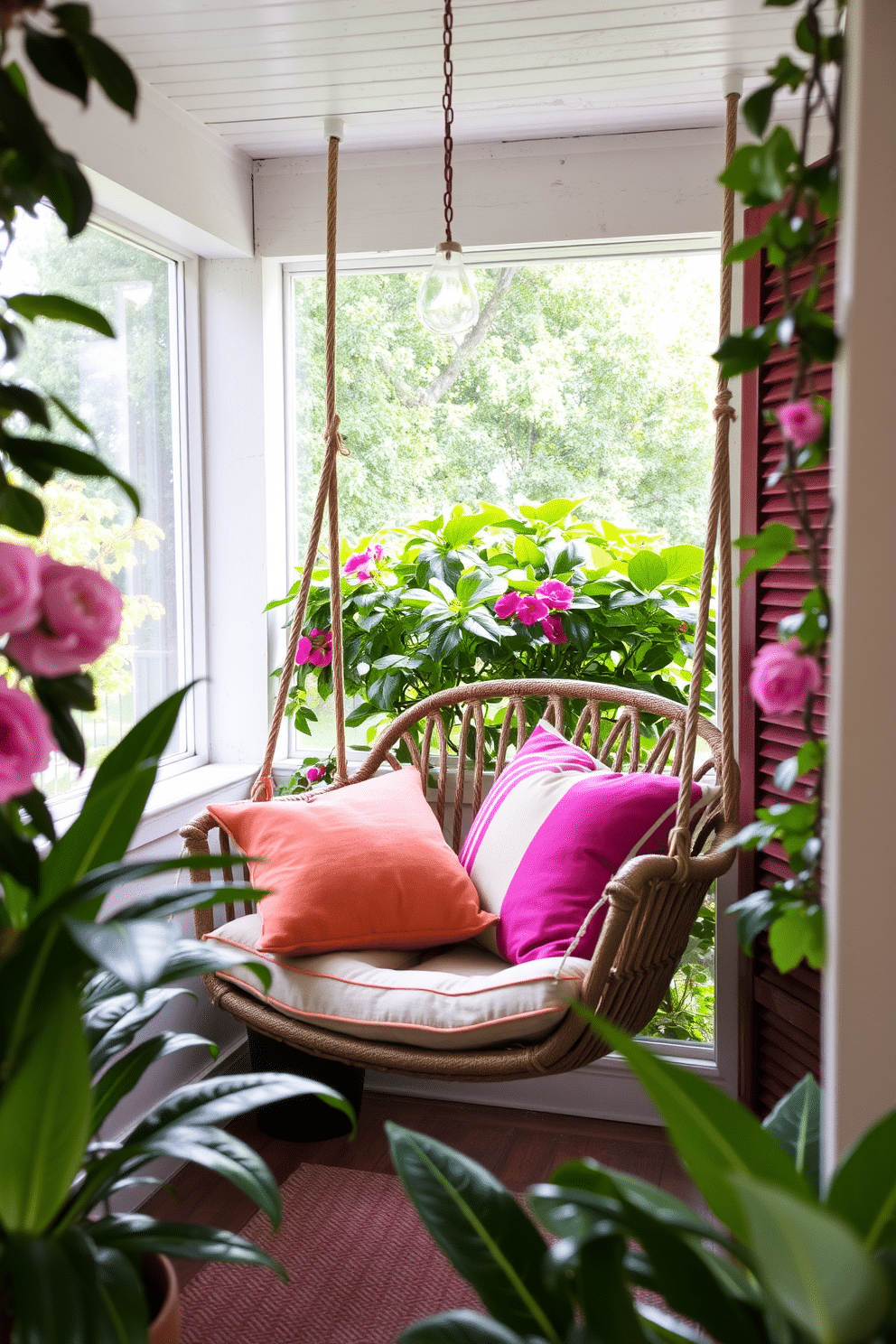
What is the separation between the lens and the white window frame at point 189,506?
2.84 metres

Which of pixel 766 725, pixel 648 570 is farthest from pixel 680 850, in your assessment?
pixel 648 570

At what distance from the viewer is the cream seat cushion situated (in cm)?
178

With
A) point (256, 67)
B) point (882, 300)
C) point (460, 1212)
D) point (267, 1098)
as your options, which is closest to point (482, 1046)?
point (267, 1098)

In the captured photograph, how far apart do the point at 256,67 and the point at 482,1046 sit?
2018mm

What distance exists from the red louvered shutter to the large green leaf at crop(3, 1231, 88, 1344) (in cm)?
149

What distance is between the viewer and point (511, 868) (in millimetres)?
2244

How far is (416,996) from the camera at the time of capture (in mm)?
1873

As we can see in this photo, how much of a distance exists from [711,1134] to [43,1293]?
0.51 metres

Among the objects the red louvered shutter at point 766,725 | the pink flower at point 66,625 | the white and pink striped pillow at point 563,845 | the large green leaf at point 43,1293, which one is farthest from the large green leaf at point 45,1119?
the red louvered shutter at point 766,725

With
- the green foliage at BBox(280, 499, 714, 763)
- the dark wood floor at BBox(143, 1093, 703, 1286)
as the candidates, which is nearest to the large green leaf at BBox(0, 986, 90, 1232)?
the dark wood floor at BBox(143, 1093, 703, 1286)

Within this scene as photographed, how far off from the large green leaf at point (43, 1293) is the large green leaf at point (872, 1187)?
0.57 metres

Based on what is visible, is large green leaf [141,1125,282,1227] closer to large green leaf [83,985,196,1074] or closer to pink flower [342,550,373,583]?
large green leaf [83,985,196,1074]

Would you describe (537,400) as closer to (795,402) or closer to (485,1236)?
(795,402)

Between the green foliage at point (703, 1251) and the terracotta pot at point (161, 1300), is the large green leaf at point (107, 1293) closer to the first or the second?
the terracotta pot at point (161, 1300)
